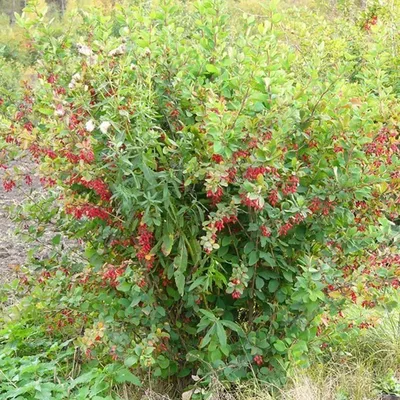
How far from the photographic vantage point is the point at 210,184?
8.48ft

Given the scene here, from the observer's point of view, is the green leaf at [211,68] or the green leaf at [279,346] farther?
the green leaf at [279,346]

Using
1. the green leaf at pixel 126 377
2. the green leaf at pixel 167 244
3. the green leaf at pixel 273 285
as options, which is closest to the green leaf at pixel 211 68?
the green leaf at pixel 167 244

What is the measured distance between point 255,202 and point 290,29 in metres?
2.68

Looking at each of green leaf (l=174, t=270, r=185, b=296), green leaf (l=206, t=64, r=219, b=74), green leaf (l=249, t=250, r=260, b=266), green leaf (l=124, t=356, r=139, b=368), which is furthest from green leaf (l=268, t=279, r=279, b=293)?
green leaf (l=206, t=64, r=219, b=74)

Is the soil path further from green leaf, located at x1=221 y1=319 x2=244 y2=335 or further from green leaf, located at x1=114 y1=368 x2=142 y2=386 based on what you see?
green leaf, located at x1=221 y1=319 x2=244 y2=335

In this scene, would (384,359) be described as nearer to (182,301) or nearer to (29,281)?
(182,301)

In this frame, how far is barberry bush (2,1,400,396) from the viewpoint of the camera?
2.70 m

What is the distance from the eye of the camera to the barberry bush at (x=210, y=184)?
2.70 m

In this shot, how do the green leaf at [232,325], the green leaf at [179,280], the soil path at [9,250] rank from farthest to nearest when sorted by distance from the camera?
the soil path at [9,250], the green leaf at [232,325], the green leaf at [179,280]

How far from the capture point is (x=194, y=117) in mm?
2959

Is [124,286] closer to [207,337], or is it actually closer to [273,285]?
[207,337]

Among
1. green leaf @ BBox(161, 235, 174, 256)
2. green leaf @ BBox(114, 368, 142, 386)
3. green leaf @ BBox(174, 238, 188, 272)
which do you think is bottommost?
green leaf @ BBox(114, 368, 142, 386)

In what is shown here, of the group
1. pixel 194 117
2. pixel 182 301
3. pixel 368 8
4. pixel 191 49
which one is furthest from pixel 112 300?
pixel 368 8

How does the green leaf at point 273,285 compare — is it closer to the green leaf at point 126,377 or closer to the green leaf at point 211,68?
the green leaf at point 126,377
